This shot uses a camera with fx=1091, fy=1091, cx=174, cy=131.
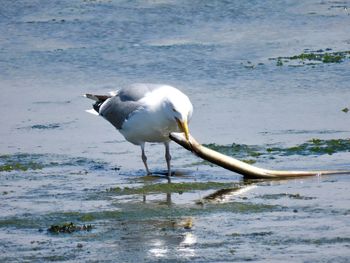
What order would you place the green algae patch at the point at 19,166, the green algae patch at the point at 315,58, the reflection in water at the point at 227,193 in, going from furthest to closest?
the green algae patch at the point at 315,58 → the green algae patch at the point at 19,166 → the reflection in water at the point at 227,193

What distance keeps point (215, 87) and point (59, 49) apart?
4.19 m

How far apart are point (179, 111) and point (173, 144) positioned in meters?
1.73

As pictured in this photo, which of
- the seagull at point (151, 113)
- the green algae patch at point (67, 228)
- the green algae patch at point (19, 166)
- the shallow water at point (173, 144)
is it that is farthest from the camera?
the green algae patch at point (19, 166)

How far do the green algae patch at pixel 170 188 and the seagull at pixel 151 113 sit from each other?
2.02ft

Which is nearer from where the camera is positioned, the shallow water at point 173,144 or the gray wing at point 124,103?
the shallow water at point 173,144

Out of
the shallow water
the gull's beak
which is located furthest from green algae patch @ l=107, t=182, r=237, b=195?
the gull's beak

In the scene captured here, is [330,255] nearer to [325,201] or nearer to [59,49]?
[325,201]

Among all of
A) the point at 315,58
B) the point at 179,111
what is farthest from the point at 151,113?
the point at 315,58

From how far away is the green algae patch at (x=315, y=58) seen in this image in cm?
1634

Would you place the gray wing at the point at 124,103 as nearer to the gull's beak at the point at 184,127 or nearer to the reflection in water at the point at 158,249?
the gull's beak at the point at 184,127

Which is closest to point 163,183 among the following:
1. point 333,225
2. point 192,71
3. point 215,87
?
point 333,225

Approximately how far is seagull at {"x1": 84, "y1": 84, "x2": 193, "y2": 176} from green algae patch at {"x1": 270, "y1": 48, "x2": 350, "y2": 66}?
508cm

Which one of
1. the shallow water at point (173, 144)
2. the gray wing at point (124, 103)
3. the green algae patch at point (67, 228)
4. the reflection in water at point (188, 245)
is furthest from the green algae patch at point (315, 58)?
the reflection in water at point (188, 245)

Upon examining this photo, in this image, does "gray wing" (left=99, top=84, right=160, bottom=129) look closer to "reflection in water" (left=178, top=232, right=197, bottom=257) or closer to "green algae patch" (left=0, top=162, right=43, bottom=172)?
"green algae patch" (left=0, top=162, right=43, bottom=172)
